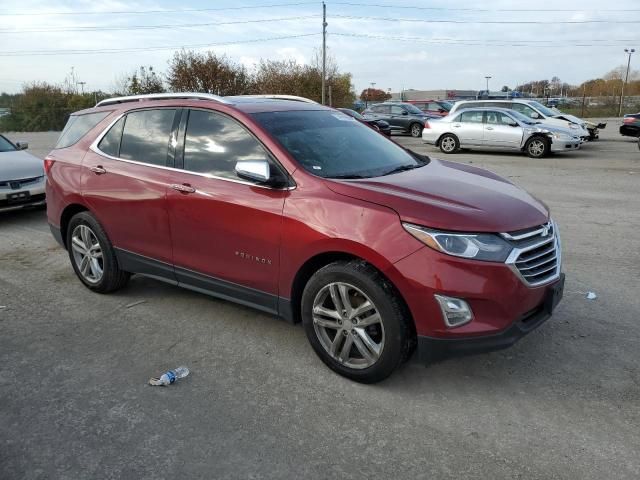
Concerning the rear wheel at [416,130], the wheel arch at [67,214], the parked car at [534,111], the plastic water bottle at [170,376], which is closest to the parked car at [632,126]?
the parked car at [534,111]

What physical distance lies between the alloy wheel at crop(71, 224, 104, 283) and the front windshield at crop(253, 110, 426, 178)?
2.14 m

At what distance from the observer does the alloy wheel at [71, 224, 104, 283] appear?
196 inches

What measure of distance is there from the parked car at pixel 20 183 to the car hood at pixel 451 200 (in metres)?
6.68

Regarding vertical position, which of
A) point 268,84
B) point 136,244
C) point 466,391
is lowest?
point 466,391

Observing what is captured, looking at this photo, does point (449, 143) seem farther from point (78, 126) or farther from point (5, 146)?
point (78, 126)

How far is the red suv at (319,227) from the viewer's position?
3.05 m

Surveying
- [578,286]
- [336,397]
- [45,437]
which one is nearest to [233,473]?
[336,397]

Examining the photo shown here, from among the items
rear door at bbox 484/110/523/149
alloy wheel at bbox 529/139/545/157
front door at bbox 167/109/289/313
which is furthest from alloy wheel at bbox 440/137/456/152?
front door at bbox 167/109/289/313

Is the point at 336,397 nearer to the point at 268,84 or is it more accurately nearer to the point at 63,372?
the point at 63,372

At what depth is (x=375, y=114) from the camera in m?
25.8

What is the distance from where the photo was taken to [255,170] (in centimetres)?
352

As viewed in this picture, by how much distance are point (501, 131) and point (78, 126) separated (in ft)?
46.1

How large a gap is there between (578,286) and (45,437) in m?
4.47

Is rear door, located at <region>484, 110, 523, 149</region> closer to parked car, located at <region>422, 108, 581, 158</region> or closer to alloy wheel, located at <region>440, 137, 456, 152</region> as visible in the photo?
parked car, located at <region>422, 108, 581, 158</region>
